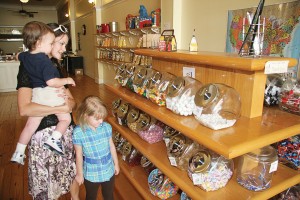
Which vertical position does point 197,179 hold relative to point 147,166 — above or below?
above

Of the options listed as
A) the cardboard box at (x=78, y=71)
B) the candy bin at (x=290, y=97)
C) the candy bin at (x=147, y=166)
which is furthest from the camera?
the cardboard box at (x=78, y=71)

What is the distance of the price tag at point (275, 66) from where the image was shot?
0.99 m

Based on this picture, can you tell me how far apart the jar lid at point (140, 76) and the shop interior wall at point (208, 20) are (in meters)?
1.57

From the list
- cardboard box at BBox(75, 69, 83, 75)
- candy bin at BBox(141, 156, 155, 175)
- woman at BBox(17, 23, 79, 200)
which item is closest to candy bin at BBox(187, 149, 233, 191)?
candy bin at BBox(141, 156, 155, 175)

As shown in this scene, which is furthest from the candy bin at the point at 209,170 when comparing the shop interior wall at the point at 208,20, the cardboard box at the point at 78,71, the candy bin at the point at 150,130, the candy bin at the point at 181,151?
the cardboard box at the point at 78,71

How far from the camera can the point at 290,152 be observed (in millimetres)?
1287

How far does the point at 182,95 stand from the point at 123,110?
99 centimetres

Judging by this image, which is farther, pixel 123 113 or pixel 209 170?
pixel 123 113

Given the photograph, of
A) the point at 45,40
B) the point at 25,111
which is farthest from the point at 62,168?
the point at 45,40

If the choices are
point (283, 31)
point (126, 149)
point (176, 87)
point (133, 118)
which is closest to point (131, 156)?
point (126, 149)

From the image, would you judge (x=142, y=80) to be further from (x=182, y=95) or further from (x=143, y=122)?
(x=182, y=95)

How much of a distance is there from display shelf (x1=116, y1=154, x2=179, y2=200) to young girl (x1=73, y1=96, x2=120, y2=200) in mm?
244

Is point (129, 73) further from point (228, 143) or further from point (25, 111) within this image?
point (228, 143)

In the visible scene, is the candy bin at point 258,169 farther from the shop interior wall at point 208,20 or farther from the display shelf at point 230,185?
the shop interior wall at point 208,20
